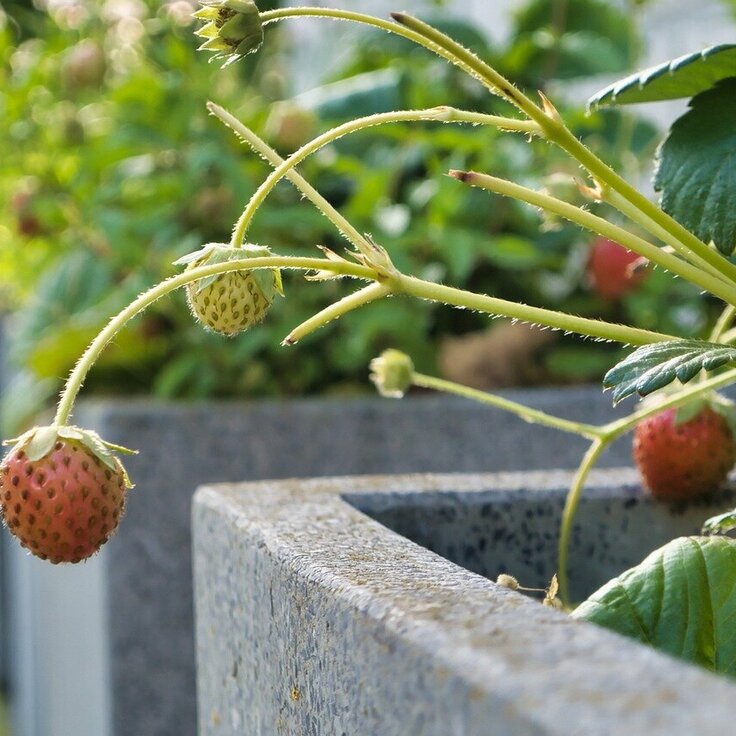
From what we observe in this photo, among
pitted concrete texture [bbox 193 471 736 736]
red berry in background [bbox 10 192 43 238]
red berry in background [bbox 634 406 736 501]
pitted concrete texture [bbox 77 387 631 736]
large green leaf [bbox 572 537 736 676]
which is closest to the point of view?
pitted concrete texture [bbox 193 471 736 736]

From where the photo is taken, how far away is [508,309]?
0.45m

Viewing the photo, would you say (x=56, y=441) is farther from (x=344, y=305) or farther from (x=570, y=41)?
(x=570, y=41)

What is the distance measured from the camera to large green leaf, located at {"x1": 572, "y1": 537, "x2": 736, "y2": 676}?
0.40m

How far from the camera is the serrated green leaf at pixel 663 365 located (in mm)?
398

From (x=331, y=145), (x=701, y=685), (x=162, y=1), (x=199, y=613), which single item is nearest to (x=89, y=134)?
(x=162, y=1)

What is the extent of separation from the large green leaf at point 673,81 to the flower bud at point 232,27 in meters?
0.14

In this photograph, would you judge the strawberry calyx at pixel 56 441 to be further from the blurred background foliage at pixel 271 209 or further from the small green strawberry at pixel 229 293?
the blurred background foliage at pixel 271 209

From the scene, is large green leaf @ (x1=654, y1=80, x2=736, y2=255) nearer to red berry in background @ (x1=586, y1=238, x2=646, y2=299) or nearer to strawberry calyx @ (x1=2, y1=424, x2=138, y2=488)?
strawberry calyx @ (x1=2, y1=424, x2=138, y2=488)

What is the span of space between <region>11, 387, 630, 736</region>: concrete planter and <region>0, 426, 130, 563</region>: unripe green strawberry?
0.79 m

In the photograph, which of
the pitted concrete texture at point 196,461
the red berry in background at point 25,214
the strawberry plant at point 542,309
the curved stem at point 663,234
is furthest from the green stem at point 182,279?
the red berry in background at point 25,214

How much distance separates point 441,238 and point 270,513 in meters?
0.79

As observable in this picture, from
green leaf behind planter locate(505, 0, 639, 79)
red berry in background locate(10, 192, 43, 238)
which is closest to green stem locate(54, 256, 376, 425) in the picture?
red berry in background locate(10, 192, 43, 238)

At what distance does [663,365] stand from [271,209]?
1007mm

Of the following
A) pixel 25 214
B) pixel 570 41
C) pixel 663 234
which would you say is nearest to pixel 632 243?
pixel 663 234
